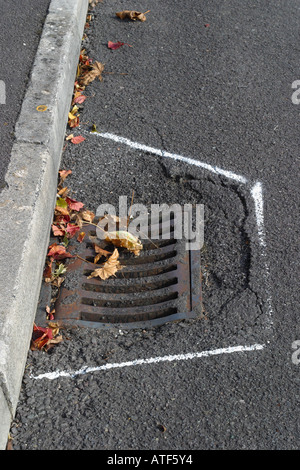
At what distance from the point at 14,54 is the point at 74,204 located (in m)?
1.41

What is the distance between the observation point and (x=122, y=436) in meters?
2.35

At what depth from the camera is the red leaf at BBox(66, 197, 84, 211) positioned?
3426 millimetres

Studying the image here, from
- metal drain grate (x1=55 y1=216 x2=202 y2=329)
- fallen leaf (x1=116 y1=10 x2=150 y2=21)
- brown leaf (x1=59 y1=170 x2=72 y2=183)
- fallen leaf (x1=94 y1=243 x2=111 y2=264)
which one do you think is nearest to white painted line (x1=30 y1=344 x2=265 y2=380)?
metal drain grate (x1=55 y1=216 x2=202 y2=329)

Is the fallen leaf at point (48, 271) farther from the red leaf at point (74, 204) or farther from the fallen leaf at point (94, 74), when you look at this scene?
the fallen leaf at point (94, 74)

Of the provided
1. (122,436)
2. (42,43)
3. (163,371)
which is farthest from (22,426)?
(42,43)

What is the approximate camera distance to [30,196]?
2.90 metres

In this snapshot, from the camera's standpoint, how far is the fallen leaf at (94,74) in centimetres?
438

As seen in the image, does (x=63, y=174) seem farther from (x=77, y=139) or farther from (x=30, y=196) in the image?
(x=30, y=196)

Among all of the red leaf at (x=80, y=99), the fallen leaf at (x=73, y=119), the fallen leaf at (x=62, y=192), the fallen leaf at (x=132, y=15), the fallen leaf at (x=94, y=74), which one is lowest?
the fallen leaf at (x=62, y=192)

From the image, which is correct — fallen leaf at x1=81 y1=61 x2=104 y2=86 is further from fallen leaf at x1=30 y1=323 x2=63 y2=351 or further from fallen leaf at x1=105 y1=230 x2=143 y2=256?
fallen leaf at x1=30 y1=323 x2=63 y2=351

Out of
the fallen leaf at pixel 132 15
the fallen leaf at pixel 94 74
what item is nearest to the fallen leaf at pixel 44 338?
the fallen leaf at pixel 94 74

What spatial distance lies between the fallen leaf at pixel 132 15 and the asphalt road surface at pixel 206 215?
5 centimetres

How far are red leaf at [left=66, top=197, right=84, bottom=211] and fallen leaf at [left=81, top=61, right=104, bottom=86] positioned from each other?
52.4 inches
